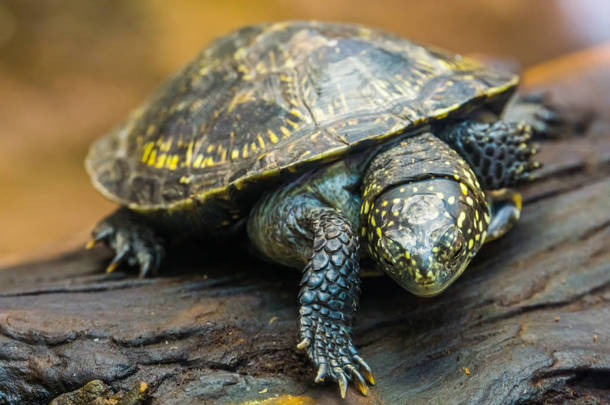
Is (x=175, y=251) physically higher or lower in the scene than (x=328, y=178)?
lower

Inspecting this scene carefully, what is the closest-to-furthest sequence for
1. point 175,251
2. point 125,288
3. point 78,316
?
1. point 78,316
2. point 125,288
3. point 175,251

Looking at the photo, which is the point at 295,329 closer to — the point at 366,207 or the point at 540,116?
the point at 366,207

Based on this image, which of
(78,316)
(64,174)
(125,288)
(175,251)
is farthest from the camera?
(64,174)

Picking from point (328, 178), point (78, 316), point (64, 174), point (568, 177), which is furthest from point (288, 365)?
point (64, 174)

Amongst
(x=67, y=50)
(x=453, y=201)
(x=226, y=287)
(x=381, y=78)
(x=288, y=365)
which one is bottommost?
(x=288, y=365)

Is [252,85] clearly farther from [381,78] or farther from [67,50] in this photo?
[67,50]

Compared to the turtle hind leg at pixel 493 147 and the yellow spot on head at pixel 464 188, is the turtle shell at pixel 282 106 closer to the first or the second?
the turtle hind leg at pixel 493 147

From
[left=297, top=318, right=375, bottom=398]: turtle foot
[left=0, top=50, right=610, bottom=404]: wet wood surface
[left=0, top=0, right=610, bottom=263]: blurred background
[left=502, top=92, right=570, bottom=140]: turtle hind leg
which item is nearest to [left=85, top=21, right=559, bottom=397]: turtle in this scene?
[left=297, top=318, right=375, bottom=398]: turtle foot

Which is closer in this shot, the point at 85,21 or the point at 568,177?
the point at 568,177

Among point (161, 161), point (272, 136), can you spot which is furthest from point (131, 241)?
point (272, 136)
